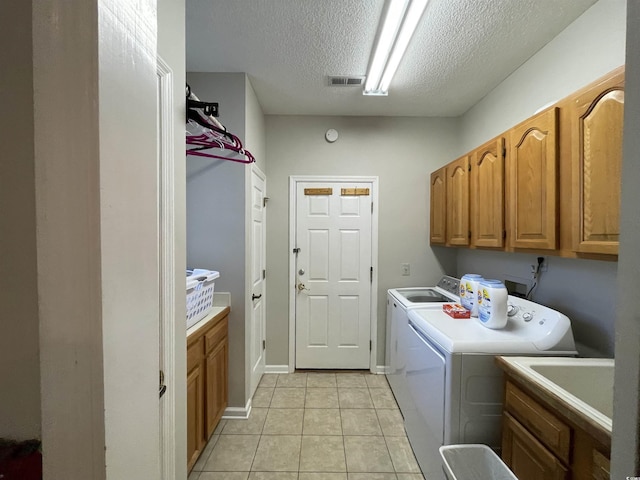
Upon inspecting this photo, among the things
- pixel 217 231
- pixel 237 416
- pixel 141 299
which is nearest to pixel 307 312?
pixel 237 416

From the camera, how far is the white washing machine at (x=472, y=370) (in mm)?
1285

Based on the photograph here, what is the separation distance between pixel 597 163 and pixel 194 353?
2.18 meters

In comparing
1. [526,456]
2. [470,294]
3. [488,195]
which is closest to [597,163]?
[488,195]

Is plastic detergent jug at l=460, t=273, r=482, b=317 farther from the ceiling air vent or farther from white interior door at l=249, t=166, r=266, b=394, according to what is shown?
the ceiling air vent

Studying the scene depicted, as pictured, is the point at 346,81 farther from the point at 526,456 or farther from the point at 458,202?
the point at 526,456

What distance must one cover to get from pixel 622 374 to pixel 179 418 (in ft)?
4.53

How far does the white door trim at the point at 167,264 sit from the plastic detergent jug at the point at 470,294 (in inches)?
68.4

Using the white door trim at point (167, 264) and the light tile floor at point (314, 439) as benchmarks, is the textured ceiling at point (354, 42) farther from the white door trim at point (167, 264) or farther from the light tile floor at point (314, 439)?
the light tile floor at point (314, 439)

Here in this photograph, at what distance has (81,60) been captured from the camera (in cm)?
34

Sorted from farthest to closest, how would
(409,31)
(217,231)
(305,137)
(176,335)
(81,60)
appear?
(305,137)
(217,231)
(409,31)
(176,335)
(81,60)

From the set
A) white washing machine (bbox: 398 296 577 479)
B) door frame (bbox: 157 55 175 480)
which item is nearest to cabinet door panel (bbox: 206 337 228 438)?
door frame (bbox: 157 55 175 480)

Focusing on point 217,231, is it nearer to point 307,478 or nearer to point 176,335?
point 176,335

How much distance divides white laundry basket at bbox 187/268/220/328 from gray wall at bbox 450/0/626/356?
86.6 inches

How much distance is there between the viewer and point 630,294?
0.39m
